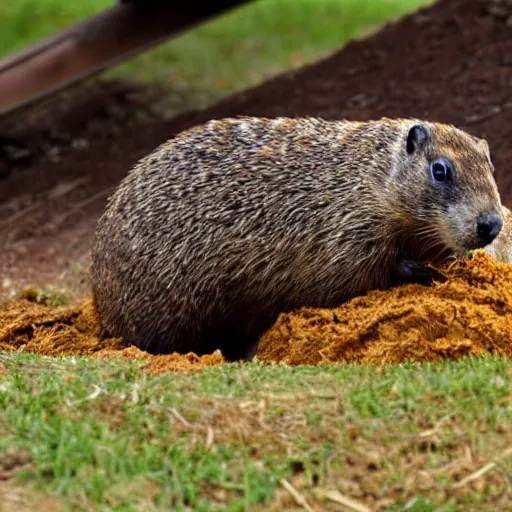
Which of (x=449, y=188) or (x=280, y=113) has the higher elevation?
(x=449, y=188)

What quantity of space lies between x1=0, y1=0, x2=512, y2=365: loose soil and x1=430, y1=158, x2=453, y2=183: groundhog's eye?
267 cm

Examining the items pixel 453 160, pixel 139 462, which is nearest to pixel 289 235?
pixel 453 160

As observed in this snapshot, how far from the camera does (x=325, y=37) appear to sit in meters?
15.8

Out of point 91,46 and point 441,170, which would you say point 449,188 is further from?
point 91,46

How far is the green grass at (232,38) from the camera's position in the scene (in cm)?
1367

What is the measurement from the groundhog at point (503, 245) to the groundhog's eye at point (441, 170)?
3.64 ft

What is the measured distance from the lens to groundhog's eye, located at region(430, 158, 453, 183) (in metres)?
5.52

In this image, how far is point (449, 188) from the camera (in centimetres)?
549

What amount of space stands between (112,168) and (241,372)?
5.90 m

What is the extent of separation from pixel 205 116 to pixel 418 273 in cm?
575

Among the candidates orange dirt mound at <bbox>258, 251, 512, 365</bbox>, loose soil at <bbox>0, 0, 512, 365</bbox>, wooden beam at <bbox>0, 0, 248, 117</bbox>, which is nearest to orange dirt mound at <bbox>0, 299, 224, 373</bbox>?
loose soil at <bbox>0, 0, 512, 365</bbox>

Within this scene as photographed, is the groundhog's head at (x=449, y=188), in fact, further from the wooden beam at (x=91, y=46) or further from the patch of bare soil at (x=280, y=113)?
the wooden beam at (x=91, y=46)

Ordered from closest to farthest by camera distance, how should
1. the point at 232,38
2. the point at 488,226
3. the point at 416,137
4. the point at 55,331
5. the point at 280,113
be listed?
the point at 488,226, the point at 416,137, the point at 55,331, the point at 280,113, the point at 232,38

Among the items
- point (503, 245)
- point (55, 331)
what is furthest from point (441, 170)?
point (55, 331)
